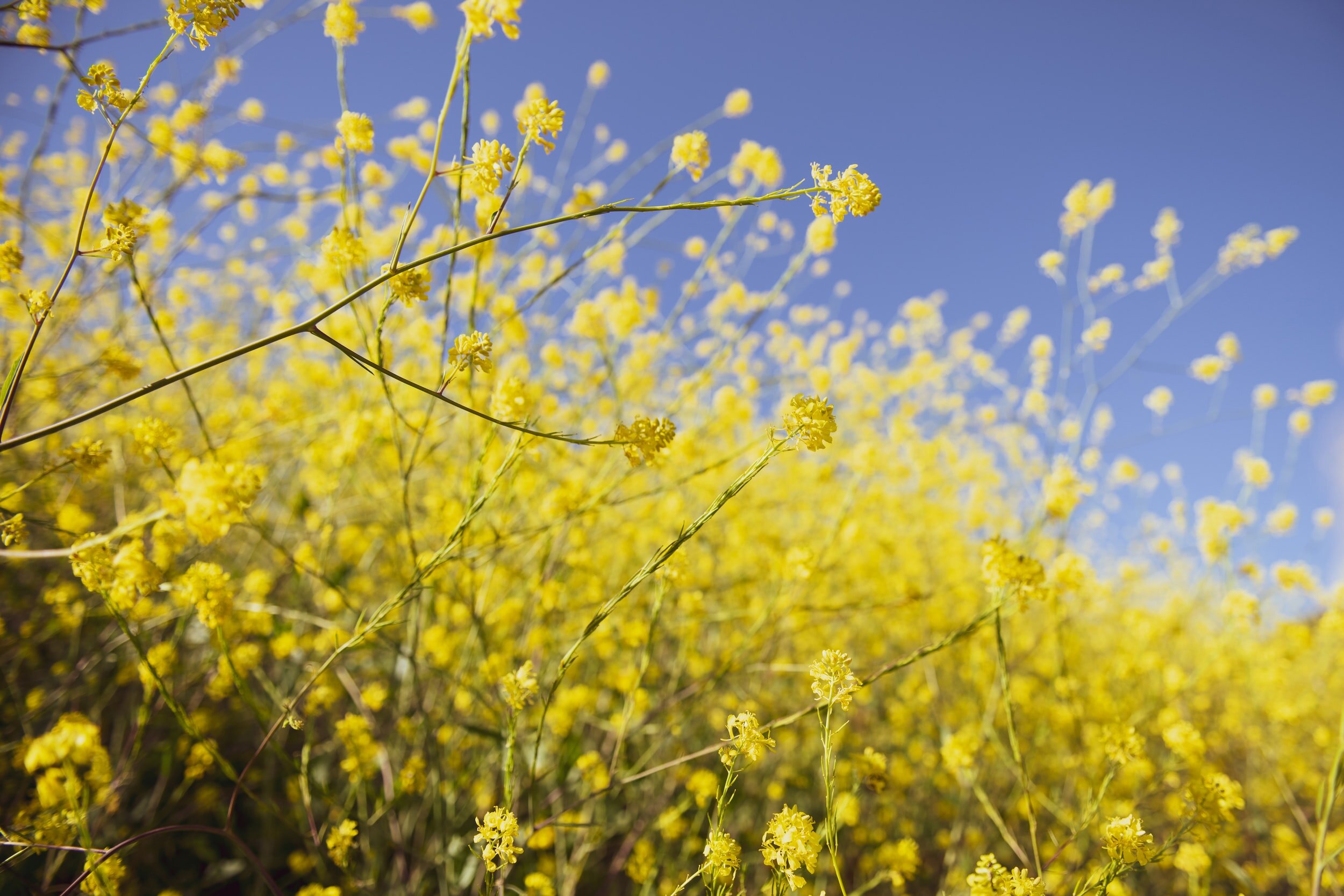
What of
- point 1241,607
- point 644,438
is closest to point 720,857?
point 644,438

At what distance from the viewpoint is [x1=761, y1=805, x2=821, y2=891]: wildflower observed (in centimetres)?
104

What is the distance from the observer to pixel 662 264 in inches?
163

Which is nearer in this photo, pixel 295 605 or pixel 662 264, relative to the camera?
pixel 295 605

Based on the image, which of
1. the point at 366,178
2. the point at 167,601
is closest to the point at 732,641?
the point at 167,601

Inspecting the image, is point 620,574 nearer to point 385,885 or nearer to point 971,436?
point 385,885

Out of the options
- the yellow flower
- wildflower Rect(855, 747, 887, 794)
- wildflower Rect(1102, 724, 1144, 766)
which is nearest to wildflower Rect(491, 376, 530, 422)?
wildflower Rect(855, 747, 887, 794)

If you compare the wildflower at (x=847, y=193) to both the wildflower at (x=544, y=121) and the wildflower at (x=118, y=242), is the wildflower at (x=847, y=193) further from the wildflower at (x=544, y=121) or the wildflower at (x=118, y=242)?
the wildflower at (x=118, y=242)

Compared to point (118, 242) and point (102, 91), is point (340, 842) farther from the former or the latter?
point (102, 91)

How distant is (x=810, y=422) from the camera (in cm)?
116

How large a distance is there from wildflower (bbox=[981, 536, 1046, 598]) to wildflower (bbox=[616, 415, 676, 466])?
0.85 metres

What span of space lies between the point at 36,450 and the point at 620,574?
133 inches

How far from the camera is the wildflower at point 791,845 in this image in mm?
1040

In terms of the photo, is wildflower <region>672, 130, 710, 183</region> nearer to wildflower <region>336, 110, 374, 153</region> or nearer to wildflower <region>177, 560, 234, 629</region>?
wildflower <region>336, 110, 374, 153</region>

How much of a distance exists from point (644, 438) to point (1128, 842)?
1268mm
